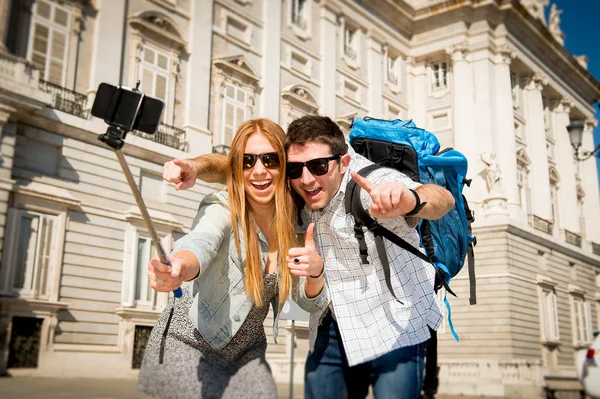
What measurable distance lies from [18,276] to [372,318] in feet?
44.0

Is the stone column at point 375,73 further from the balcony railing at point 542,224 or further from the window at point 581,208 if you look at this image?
the window at point 581,208

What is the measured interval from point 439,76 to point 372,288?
31.8 meters

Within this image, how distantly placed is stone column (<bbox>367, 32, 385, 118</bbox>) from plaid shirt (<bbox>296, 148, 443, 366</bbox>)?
2629 cm

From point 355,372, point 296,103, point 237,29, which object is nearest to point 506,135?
point 296,103

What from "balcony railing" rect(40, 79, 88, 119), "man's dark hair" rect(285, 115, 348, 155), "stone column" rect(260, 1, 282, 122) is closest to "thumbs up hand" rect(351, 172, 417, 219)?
"man's dark hair" rect(285, 115, 348, 155)

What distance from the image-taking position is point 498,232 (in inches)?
1093

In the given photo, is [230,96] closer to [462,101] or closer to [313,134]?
[462,101]

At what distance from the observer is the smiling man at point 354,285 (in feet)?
9.36

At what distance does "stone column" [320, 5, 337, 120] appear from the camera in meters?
26.0

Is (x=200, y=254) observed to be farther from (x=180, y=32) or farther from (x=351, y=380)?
(x=180, y=32)

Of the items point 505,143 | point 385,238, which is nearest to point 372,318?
point 385,238

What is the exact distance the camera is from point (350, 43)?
29203 mm

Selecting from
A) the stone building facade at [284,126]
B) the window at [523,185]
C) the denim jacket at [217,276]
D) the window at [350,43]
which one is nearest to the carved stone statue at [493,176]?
the stone building facade at [284,126]

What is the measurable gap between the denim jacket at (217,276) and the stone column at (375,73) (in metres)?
26.7
